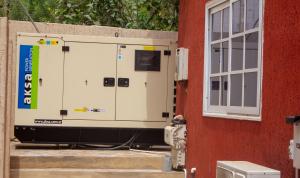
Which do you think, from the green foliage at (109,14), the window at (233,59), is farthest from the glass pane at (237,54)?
the green foliage at (109,14)

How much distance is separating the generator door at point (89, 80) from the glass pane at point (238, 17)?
393 centimetres

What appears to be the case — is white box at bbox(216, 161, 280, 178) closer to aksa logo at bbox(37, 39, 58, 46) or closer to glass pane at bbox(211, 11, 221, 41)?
glass pane at bbox(211, 11, 221, 41)

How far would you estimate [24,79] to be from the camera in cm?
975

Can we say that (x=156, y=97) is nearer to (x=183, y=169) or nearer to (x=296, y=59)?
(x=183, y=169)

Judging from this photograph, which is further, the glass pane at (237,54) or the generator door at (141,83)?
the generator door at (141,83)

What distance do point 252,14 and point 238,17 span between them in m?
0.40

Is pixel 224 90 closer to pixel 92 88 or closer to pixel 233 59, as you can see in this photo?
pixel 233 59

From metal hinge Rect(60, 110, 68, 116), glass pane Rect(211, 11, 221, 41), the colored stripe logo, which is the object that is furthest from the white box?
the colored stripe logo

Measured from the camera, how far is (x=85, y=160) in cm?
909

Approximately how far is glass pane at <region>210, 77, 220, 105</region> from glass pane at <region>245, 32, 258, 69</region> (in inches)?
43.3

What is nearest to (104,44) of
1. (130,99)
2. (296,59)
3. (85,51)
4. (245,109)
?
(85,51)

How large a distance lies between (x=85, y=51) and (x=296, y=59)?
19.0 ft

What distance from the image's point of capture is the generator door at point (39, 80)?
31.9ft

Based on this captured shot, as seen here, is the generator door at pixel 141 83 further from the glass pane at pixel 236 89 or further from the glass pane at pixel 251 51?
the glass pane at pixel 251 51
